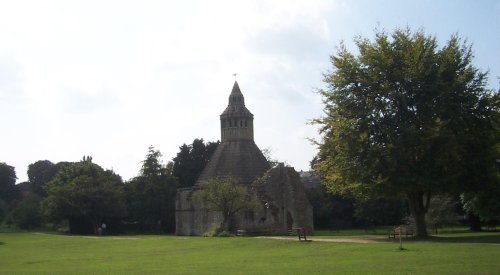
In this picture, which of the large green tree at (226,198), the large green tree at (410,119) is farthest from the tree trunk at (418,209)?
the large green tree at (226,198)

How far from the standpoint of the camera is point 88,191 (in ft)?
209

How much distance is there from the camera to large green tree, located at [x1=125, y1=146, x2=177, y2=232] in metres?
69.1

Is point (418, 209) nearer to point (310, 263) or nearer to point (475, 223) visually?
point (475, 223)

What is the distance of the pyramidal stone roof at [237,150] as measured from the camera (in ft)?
196

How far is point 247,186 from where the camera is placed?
55781 millimetres

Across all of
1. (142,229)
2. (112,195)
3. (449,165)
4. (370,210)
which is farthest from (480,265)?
(142,229)

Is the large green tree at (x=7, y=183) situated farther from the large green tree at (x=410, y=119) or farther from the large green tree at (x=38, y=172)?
the large green tree at (x=410, y=119)

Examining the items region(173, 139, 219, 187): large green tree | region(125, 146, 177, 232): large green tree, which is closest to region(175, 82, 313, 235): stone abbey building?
region(125, 146, 177, 232): large green tree

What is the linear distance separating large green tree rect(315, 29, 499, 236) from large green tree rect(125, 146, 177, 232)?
37.2 m

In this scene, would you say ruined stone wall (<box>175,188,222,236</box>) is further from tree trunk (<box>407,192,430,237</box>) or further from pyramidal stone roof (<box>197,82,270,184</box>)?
tree trunk (<box>407,192,430,237</box>)

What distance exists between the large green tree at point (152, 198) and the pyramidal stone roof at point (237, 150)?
928 centimetres

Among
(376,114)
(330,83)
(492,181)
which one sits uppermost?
(330,83)

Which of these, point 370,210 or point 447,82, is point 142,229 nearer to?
point 370,210

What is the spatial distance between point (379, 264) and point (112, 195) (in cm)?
4970
